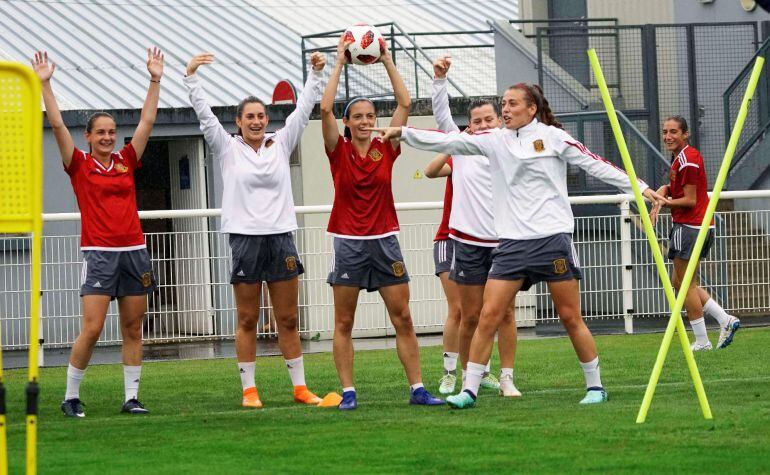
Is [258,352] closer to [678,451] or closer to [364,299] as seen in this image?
[364,299]

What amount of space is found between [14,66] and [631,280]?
11062mm

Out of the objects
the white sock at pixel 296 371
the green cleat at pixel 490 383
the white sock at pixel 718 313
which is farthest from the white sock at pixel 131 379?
the white sock at pixel 718 313

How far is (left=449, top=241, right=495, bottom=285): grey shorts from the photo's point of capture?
33.8ft

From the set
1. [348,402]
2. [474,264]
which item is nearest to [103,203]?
[348,402]

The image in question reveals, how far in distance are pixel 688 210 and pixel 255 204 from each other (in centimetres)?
513

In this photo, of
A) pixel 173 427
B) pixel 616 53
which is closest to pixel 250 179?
pixel 173 427

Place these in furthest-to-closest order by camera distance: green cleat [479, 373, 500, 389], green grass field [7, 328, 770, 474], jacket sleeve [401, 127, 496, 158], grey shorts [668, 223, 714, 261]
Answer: grey shorts [668, 223, 714, 261], green cleat [479, 373, 500, 389], jacket sleeve [401, 127, 496, 158], green grass field [7, 328, 770, 474]

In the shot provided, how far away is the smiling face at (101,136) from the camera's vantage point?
9.76m

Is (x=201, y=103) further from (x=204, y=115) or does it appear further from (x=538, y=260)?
(x=538, y=260)

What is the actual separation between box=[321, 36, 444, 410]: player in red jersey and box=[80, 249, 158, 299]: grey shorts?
130 centimetres

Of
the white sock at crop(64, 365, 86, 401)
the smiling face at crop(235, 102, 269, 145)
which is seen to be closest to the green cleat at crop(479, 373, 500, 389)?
the smiling face at crop(235, 102, 269, 145)

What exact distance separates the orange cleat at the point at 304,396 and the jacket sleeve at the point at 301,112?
5.69ft

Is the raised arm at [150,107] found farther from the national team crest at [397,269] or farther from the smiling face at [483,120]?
the smiling face at [483,120]

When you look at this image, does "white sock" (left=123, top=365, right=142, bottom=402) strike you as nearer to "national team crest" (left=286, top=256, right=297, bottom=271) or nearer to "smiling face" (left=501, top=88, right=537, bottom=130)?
"national team crest" (left=286, top=256, right=297, bottom=271)
